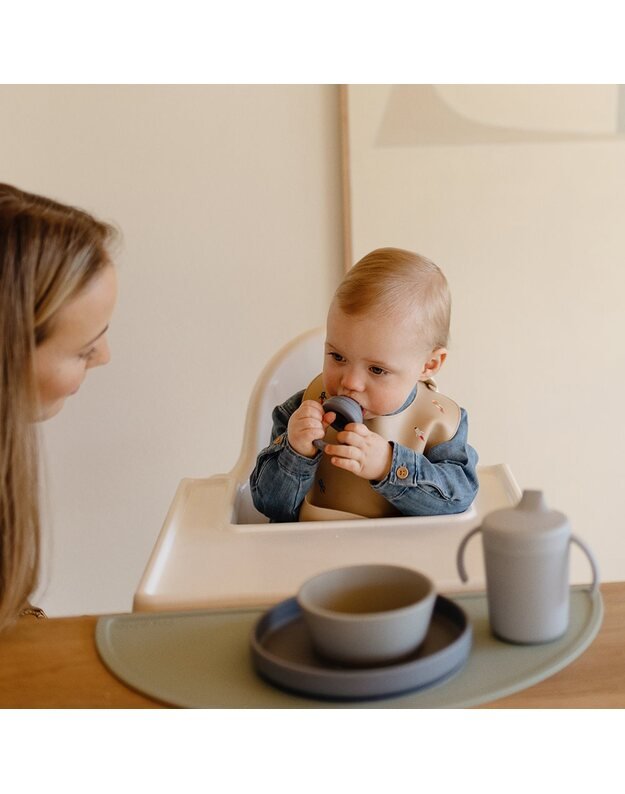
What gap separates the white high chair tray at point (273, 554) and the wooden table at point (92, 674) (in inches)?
3.4

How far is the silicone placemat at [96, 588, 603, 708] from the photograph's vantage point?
0.56m

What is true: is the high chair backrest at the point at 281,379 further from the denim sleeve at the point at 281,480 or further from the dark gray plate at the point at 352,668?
the dark gray plate at the point at 352,668

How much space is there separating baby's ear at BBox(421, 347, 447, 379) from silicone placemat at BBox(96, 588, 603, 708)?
391 millimetres

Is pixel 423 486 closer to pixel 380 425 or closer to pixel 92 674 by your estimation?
pixel 380 425

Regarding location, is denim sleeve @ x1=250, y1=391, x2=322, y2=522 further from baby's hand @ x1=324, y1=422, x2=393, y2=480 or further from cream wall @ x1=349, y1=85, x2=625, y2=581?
cream wall @ x1=349, y1=85, x2=625, y2=581

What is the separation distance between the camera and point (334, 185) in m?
1.44

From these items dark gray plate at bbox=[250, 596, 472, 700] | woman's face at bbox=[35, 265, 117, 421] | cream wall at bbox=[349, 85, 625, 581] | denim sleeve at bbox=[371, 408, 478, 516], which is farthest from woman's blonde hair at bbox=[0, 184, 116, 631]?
cream wall at bbox=[349, 85, 625, 581]

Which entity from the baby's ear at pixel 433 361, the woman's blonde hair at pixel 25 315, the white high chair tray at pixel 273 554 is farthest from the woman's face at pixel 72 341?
the baby's ear at pixel 433 361

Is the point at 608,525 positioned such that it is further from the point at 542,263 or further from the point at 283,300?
the point at 283,300

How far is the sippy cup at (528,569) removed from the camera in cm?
56

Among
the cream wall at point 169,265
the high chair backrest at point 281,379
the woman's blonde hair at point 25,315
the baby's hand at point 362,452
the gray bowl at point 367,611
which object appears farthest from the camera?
the cream wall at point 169,265
